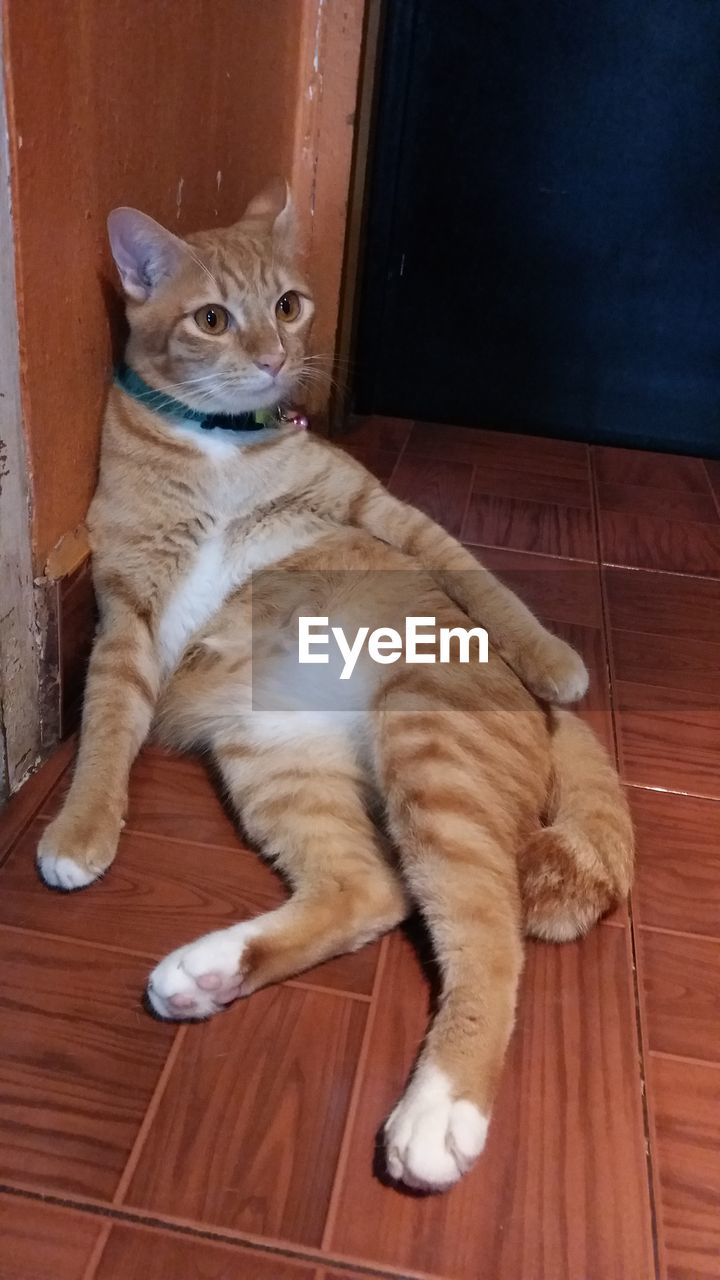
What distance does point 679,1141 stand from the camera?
3.40 ft

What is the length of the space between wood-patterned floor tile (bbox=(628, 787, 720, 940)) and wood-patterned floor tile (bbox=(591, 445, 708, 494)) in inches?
60.0

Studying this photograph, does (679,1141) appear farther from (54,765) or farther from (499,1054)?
(54,765)

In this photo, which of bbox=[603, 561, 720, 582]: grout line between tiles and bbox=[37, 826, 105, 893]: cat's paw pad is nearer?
bbox=[37, 826, 105, 893]: cat's paw pad

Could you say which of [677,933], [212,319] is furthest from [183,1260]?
[212,319]

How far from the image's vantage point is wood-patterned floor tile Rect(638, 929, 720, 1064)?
1.15 m

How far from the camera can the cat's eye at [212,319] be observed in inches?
57.8

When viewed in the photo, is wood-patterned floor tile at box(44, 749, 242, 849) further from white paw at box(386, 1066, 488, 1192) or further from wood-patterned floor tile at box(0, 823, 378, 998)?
white paw at box(386, 1066, 488, 1192)

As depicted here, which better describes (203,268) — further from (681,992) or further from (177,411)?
(681,992)

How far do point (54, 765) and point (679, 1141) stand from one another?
→ 1.00 metres

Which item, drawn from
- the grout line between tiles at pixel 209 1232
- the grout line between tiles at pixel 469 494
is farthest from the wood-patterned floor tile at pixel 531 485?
the grout line between tiles at pixel 209 1232

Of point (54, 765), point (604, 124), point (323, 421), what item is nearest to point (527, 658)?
point (54, 765)

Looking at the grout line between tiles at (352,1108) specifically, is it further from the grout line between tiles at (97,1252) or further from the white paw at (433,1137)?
the grout line between tiles at (97,1252)

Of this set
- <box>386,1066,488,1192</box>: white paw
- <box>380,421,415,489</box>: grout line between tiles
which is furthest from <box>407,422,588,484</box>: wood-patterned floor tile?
<box>386,1066,488,1192</box>: white paw

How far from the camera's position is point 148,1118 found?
99 cm
